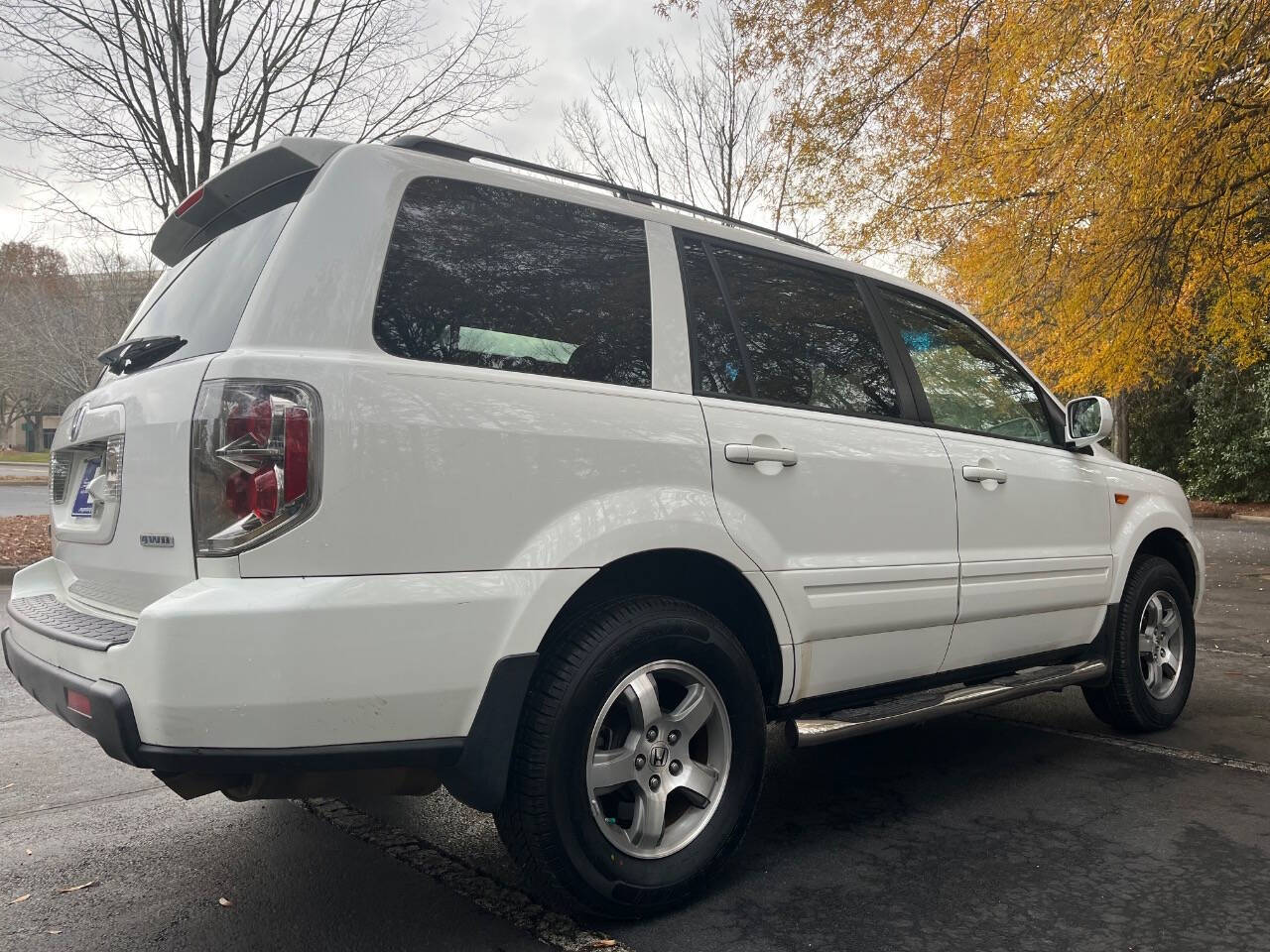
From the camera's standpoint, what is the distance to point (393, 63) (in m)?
10.6

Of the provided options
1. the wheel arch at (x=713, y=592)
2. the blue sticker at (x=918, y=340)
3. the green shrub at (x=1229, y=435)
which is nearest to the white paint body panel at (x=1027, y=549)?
the blue sticker at (x=918, y=340)

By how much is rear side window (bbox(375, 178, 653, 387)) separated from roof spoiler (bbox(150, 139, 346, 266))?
1.00 feet

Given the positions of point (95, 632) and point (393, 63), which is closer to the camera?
point (95, 632)

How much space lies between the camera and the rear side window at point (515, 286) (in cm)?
245

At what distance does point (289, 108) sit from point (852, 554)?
9.45 meters

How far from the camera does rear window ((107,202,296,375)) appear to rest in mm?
2461

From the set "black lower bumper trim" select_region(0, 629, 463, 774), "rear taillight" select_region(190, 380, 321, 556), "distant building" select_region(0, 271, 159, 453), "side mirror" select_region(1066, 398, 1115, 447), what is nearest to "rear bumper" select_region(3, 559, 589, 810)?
"black lower bumper trim" select_region(0, 629, 463, 774)

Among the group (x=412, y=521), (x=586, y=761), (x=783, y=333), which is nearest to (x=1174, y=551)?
(x=783, y=333)

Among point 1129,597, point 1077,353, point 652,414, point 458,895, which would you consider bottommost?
point 458,895

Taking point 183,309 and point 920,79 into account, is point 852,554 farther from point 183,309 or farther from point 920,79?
point 920,79

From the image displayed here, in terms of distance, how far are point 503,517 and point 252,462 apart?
22.5 inches

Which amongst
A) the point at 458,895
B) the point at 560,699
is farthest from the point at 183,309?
the point at 458,895

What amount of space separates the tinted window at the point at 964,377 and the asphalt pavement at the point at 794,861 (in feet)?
4.63

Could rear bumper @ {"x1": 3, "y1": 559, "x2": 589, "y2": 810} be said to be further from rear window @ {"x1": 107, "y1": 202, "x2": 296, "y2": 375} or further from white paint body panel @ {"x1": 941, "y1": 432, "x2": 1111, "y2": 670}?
white paint body panel @ {"x1": 941, "y1": 432, "x2": 1111, "y2": 670}
